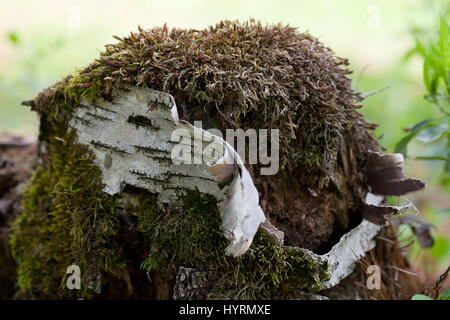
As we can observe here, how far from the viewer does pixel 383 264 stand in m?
2.26

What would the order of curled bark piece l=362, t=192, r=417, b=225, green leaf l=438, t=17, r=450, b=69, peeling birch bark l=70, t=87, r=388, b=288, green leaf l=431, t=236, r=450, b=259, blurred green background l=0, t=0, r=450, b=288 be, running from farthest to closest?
blurred green background l=0, t=0, r=450, b=288
green leaf l=431, t=236, r=450, b=259
green leaf l=438, t=17, r=450, b=69
curled bark piece l=362, t=192, r=417, b=225
peeling birch bark l=70, t=87, r=388, b=288

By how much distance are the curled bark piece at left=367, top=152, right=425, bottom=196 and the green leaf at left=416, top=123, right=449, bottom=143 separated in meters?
0.33

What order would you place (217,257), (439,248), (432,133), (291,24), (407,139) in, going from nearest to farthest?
(217,257)
(432,133)
(407,139)
(439,248)
(291,24)

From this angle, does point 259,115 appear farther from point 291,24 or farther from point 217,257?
point 291,24

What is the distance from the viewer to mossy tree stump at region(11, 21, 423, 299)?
1729 mm

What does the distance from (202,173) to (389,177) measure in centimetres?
108

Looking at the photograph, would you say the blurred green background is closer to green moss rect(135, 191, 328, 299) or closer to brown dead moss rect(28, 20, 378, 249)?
brown dead moss rect(28, 20, 378, 249)

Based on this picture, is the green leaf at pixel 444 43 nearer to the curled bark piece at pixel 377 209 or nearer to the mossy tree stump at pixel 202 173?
the mossy tree stump at pixel 202 173

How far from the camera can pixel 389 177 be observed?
2.06m

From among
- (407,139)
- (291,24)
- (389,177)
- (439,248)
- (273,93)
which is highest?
(291,24)

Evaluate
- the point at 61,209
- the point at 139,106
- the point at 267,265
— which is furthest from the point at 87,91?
the point at 267,265

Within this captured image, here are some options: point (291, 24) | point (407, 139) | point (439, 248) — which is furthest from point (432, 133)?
point (291, 24)

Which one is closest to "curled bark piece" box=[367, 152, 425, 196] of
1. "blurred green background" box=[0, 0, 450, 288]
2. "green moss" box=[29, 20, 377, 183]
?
"green moss" box=[29, 20, 377, 183]
